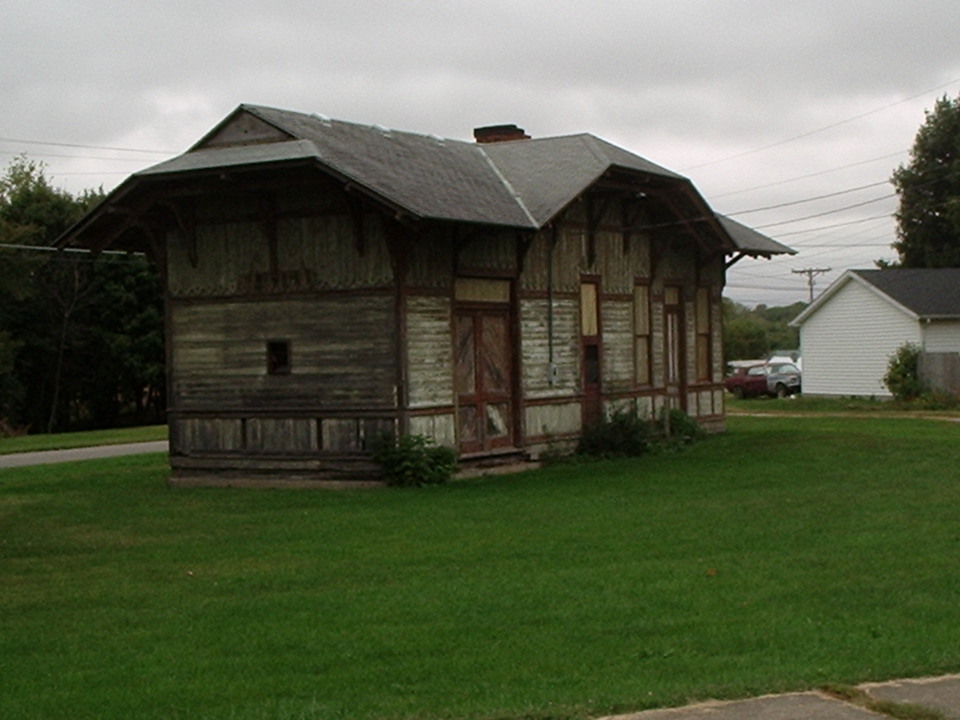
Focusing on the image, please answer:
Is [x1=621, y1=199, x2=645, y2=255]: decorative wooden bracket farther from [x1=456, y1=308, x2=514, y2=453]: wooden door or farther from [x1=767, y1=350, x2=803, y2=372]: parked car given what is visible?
[x1=767, y1=350, x2=803, y2=372]: parked car

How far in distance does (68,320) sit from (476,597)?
2106 inches

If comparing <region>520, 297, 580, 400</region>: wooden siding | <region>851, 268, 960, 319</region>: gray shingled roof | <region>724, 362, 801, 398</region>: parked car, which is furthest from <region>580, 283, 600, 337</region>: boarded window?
<region>724, 362, 801, 398</region>: parked car

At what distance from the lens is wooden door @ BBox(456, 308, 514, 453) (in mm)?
23266

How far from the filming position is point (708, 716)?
24.9ft

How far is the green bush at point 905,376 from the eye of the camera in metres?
45.6

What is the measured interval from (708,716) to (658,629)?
2367 mm

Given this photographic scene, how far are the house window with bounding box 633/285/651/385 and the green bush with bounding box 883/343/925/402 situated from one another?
19.9 m

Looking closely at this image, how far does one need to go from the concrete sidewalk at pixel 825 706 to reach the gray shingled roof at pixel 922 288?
4150cm

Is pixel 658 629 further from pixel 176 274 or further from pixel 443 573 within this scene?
pixel 176 274

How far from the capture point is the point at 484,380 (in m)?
23.8

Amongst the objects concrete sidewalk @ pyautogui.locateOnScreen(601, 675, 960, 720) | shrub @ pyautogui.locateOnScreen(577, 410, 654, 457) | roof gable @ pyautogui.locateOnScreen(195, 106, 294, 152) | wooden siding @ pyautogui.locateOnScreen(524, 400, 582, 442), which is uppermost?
roof gable @ pyautogui.locateOnScreen(195, 106, 294, 152)

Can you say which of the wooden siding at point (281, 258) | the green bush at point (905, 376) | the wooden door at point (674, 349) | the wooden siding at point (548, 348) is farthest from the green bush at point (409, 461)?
the green bush at point (905, 376)

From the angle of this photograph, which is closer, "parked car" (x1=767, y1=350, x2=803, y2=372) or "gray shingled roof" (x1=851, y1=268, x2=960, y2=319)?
"gray shingled roof" (x1=851, y1=268, x2=960, y2=319)

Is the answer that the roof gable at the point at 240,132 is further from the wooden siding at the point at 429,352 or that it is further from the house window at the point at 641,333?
the house window at the point at 641,333
